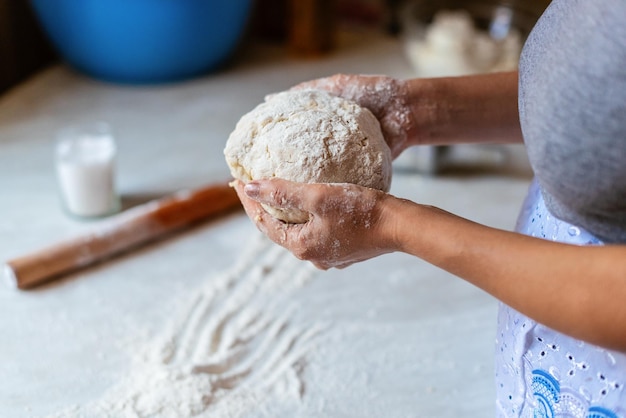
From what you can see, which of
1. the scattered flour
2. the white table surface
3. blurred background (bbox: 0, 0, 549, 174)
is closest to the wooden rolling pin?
the white table surface

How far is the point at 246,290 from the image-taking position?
3.70 feet

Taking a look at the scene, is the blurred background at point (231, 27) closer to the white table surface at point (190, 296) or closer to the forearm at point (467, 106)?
the white table surface at point (190, 296)

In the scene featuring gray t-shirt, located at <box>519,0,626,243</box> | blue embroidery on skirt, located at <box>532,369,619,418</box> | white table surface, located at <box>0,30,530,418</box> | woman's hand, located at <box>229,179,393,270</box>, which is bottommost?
white table surface, located at <box>0,30,530,418</box>

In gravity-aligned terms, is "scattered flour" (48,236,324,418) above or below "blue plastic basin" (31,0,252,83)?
below

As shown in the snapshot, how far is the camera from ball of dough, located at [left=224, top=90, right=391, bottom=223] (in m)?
0.76

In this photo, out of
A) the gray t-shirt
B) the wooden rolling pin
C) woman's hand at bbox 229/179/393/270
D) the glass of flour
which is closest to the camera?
the gray t-shirt

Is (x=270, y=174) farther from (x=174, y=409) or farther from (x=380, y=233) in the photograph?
(x=174, y=409)

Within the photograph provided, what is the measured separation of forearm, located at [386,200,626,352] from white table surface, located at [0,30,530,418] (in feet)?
1.17

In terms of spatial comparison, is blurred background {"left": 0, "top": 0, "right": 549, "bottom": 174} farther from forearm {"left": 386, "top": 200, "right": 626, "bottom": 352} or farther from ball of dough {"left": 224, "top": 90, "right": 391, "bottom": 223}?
forearm {"left": 386, "top": 200, "right": 626, "bottom": 352}

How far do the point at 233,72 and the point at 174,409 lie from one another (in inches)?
46.8

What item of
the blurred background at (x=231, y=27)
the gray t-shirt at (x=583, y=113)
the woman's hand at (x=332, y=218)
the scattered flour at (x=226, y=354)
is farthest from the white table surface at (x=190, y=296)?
the gray t-shirt at (x=583, y=113)

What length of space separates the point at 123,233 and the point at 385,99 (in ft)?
1.83

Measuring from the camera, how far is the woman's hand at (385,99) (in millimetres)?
888

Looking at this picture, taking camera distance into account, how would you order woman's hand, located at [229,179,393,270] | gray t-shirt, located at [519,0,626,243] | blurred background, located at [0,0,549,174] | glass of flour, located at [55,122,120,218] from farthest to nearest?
blurred background, located at [0,0,549,174], glass of flour, located at [55,122,120,218], woman's hand, located at [229,179,393,270], gray t-shirt, located at [519,0,626,243]
